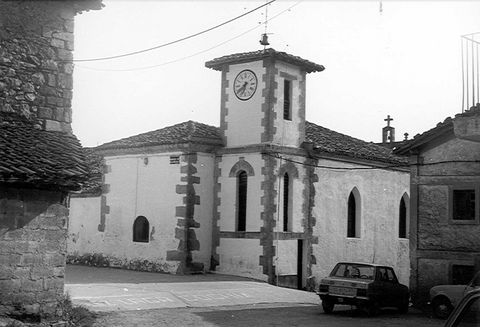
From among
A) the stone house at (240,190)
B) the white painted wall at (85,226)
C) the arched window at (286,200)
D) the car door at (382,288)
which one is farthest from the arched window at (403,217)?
the white painted wall at (85,226)

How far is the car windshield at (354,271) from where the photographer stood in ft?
58.2

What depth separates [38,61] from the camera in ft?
44.4

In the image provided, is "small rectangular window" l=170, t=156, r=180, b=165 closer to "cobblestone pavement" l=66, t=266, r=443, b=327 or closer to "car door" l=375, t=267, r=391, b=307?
"cobblestone pavement" l=66, t=266, r=443, b=327

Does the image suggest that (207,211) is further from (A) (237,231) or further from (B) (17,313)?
(B) (17,313)

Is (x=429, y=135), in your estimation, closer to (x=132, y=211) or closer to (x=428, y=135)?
(x=428, y=135)

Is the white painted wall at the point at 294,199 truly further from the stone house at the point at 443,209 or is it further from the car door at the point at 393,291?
the car door at the point at 393,291

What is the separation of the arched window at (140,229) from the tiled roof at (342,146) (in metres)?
7.37

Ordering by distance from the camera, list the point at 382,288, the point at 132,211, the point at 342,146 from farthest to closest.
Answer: the point at 342,146 → the point at 132,211 → the point at 382,288

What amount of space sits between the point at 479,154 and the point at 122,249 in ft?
47.0

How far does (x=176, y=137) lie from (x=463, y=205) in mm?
10993

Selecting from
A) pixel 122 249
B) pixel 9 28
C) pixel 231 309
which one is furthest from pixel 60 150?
pixel 122 249

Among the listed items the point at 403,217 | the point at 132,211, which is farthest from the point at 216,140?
the point at 403,217

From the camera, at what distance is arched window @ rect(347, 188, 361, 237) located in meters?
27.4

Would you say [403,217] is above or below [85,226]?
above
